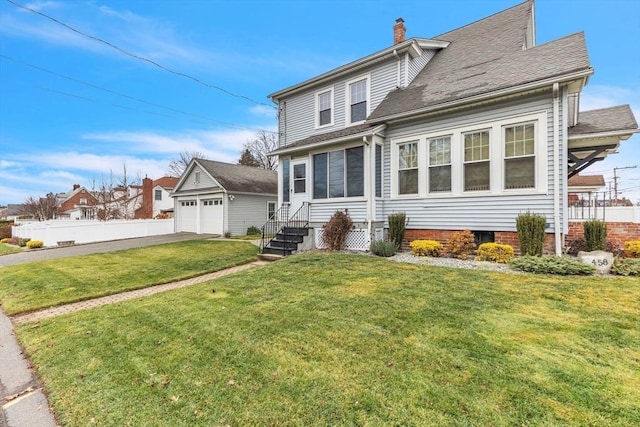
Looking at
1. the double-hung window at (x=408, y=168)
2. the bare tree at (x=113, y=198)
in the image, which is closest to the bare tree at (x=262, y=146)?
the bare tree at (x=113, y=198)

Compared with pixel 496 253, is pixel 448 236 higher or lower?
higher

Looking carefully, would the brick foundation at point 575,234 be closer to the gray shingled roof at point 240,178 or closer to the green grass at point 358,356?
the green grass at point 358,356

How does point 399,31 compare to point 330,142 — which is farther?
point 399,31

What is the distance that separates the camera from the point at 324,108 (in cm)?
1284

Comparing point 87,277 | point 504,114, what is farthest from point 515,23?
point 87,277

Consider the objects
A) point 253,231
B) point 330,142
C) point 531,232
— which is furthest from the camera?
point 253,231

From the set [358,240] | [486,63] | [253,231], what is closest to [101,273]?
[358,240]

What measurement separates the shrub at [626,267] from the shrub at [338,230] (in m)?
6.28

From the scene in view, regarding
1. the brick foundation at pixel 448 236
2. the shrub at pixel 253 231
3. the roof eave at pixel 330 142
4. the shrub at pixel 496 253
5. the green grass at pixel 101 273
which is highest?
the roof eave at pixel 330 142

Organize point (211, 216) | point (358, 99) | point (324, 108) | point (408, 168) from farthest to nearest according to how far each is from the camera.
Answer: point (211, 216) → point (324, 108) → point (358, 99) → point (408, 168)

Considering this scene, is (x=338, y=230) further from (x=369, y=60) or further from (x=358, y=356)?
(x=358, y=356)

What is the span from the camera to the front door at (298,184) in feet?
39.3

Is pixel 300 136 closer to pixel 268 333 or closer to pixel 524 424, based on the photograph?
pixel 268 333

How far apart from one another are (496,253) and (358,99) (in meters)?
7.36
